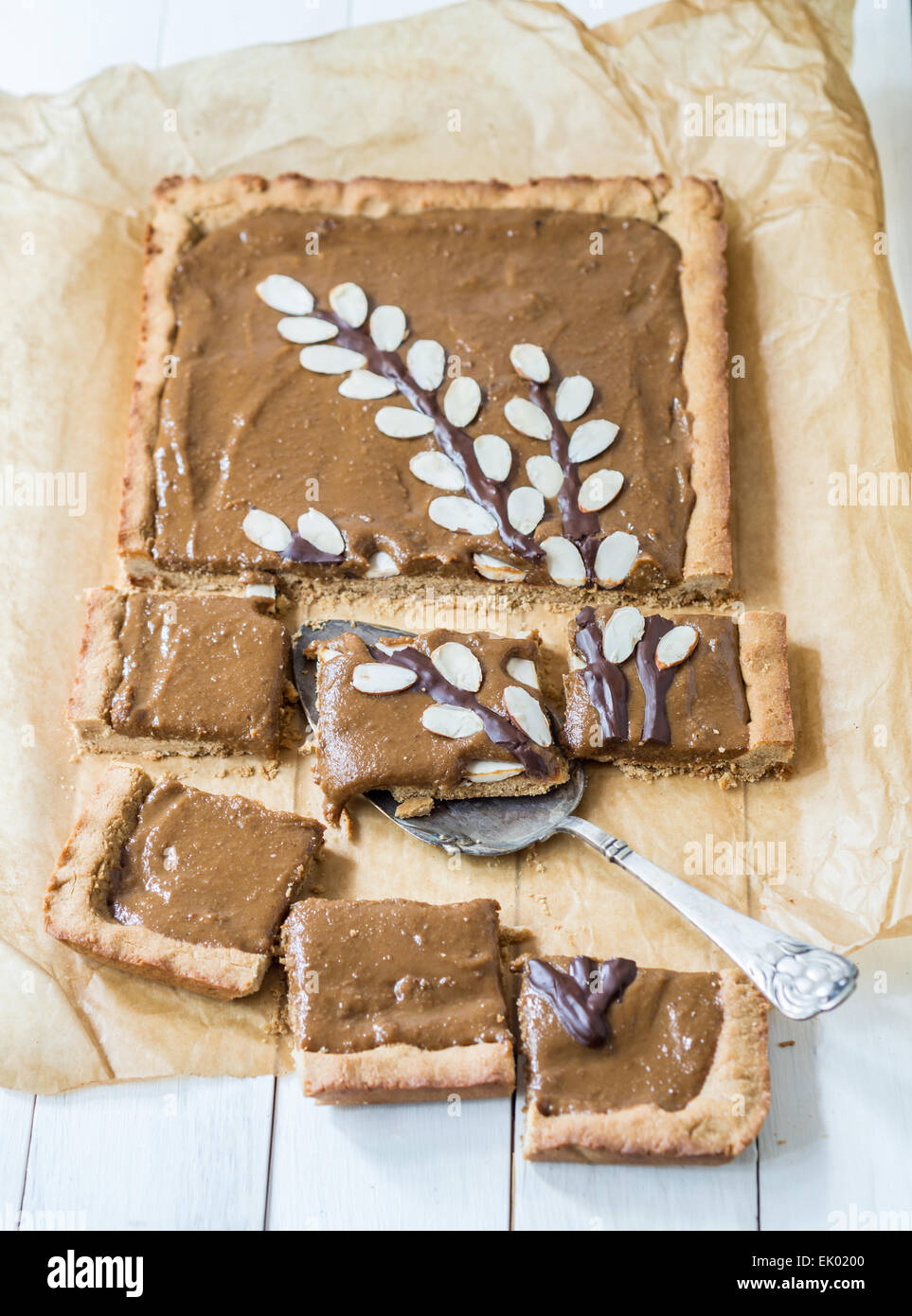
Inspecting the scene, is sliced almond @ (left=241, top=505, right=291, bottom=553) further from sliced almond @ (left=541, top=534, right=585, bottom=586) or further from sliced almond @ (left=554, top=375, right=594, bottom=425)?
sliced almond @ (left=554, top=375, right=594, bottom=425)

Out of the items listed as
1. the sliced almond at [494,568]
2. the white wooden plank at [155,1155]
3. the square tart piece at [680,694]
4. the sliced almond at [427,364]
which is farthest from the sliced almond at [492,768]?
the sliced almond at [427,364]

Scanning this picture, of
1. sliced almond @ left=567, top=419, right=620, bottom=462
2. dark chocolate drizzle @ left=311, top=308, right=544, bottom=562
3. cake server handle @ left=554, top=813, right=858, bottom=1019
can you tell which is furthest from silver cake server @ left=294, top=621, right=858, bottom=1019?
sliced almond @ left=567, top=419, right=620, bottom=462

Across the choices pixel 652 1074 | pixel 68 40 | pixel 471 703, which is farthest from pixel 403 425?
pixel 68 40

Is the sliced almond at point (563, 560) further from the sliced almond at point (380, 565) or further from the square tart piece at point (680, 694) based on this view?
the sliced almond at point (380, 565)

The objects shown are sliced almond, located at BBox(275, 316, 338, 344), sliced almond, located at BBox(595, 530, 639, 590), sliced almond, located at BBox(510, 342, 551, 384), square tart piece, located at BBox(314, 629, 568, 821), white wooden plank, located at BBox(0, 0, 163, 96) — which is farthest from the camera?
white wooden plank, located at BBox(0, 0, 163, 96)

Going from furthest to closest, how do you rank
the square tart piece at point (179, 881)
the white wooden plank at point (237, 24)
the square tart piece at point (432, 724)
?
the white wooden plank at point (237, 24) → the square tart piece at point (432, 724) → the square tart piece at point (179, 881)
